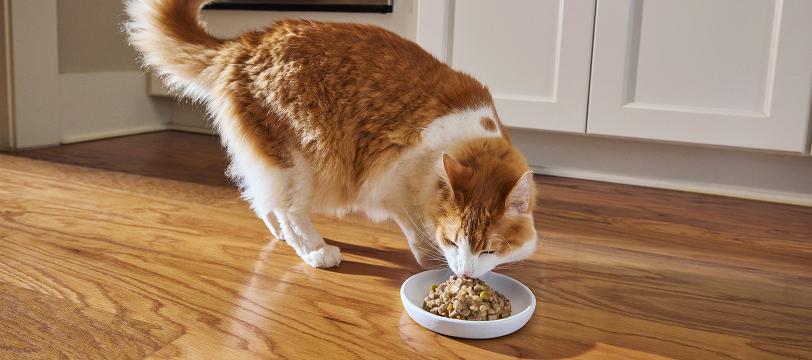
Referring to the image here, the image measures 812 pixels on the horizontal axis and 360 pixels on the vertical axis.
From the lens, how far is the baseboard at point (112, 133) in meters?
2.62

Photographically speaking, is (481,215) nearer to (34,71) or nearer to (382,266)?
(382,266)

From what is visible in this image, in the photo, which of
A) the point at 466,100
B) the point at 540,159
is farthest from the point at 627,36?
the point at 466,100

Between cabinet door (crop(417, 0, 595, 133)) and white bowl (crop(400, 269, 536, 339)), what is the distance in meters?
1.05

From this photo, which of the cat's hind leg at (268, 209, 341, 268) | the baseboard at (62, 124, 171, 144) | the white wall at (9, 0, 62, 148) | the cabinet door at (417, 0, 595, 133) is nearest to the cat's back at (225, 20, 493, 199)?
the cat's hind leg at (268, 209, 341, 268)

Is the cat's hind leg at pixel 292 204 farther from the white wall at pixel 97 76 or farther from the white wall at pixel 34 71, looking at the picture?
the white wall at pixel 97 76

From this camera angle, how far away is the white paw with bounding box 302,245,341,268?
135 cm

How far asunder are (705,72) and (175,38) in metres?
1.48

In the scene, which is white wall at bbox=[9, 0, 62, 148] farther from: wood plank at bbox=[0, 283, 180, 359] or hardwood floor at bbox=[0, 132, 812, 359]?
wood plank at bbox=[0, 283, 180, 359]

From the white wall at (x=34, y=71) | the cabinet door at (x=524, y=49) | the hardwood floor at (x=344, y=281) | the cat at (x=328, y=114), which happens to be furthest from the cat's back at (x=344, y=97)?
the white wall at (x=34, y=71)

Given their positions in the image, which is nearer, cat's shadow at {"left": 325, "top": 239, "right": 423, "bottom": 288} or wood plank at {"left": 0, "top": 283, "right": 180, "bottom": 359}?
wood plank at {"left": 0, "top": 283, "right": 180, "bottom": 359}

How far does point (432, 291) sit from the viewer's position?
1.13m

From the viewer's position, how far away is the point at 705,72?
1.97 m

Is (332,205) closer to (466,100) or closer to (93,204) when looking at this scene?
(466,100)

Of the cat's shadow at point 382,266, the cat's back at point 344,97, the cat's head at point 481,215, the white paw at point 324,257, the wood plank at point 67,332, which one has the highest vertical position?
the cat's back at point 344,97
